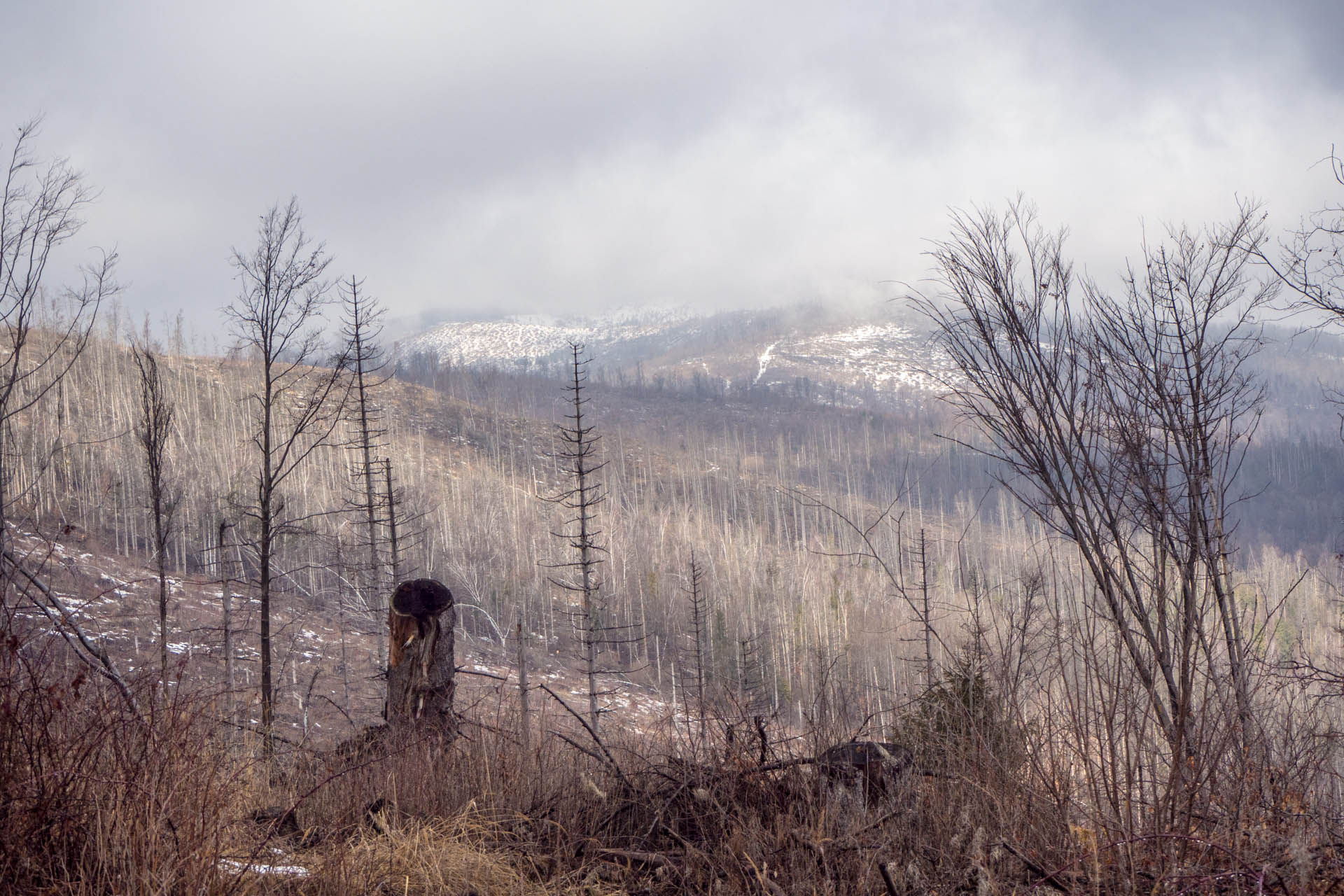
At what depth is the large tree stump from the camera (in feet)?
18.5

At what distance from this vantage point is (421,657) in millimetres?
5727

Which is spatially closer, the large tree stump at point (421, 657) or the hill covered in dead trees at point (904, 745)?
the hill covered in dead trees at point (904, 745)

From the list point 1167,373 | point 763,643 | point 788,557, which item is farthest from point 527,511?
point 1167,373

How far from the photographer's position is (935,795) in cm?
375

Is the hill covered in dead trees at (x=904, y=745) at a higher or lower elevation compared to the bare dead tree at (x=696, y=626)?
higher

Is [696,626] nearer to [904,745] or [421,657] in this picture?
[421,657]

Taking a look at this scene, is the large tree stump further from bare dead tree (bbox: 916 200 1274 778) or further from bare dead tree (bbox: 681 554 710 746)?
bare dead tree (bbox: 681 554 710 746)

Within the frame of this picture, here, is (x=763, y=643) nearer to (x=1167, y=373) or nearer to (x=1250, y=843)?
(x=1167, y=373)

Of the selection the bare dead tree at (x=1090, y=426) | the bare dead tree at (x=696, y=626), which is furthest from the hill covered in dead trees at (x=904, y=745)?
the bare dead tree at (x=696, y=626)

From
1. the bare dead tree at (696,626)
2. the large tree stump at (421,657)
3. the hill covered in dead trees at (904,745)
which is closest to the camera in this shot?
the hill covered in dead trees at (904,745)

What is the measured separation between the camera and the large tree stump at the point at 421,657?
5.64 m

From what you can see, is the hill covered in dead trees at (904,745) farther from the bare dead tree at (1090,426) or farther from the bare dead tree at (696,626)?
the bare dead tree at (696,626)

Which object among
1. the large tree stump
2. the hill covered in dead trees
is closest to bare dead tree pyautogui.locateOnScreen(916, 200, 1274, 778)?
the hill covered in dead trees

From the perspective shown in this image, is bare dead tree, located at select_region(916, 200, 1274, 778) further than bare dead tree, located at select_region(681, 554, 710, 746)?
No
